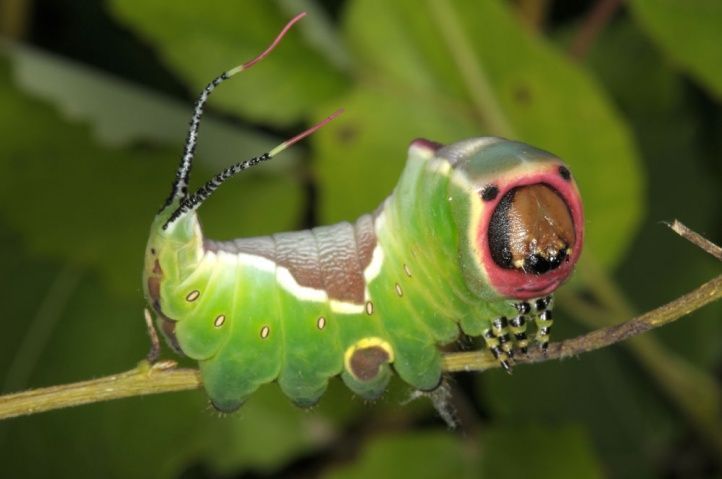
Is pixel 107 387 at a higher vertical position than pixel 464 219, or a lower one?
lower

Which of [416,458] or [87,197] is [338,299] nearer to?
[416,458]

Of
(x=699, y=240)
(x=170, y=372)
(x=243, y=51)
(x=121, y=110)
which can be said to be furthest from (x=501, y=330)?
(x=121, y=110)

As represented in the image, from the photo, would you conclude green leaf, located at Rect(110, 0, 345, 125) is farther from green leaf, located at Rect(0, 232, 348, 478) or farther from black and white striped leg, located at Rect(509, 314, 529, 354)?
black and white striped leg, located at Rect(509, 314, 529, 354)

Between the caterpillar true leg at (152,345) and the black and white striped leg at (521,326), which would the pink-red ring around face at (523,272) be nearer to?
the black and white striped leg at (521,326)

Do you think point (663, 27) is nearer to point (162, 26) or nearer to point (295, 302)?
point (162, 26)

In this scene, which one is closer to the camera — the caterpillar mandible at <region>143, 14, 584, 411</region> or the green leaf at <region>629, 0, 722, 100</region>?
the caterpillar mandible at <region>143, 14, 584, 411</region>

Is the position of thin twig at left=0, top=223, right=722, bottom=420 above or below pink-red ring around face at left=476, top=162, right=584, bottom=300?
below

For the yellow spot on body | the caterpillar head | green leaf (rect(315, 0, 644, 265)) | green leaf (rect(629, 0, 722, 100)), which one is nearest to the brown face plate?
the caterpillar head

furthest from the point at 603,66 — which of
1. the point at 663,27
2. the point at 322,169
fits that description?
the point at 322,169
